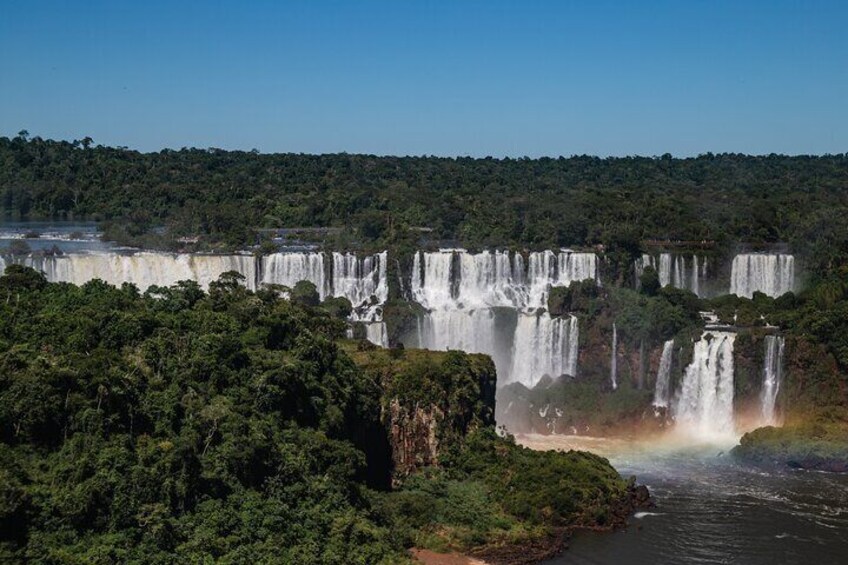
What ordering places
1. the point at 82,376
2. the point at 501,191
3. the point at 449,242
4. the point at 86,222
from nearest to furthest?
the point at 82,376
the point at 449,242
the point at 86,222
the point at 501,191

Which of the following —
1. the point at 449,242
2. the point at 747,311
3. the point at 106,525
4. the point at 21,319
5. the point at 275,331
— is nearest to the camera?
the point at 106,525

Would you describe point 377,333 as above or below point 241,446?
above

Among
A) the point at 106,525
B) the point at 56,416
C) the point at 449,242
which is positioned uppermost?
the point at 449,242

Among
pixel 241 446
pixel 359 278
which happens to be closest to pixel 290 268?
pixel 359 278

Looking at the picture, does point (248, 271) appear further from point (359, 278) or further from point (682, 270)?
point (682, 270)

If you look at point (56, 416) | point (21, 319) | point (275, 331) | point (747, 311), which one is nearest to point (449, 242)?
point (747, 311)

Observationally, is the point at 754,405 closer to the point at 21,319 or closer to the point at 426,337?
the point at 426,337

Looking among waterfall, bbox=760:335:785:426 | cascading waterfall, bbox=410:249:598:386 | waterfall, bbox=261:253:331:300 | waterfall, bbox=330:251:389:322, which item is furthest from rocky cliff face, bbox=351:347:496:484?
waterfall, bbox=330:251:389:322

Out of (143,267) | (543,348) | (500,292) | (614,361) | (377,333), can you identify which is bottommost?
(614,361)
